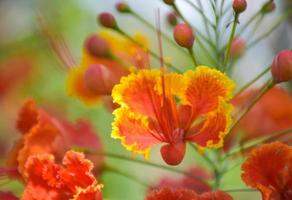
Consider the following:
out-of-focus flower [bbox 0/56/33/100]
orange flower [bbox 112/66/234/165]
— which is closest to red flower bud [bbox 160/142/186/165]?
orange flower [bbox 112/66/234/165]

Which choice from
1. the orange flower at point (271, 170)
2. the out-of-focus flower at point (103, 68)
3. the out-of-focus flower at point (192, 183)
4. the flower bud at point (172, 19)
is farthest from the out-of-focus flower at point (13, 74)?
the orange flower at point (271, 170)

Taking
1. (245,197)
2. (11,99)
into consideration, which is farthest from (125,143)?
(11,99)

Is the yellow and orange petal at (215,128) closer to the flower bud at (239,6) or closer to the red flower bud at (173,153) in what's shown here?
the red flower bud at (173,153)

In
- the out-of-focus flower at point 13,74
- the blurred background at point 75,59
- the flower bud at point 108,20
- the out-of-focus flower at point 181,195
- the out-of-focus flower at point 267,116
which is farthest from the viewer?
the out-of-focus flower at point 13,74

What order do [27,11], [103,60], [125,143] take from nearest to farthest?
[125,143], [103,60], [27,11]

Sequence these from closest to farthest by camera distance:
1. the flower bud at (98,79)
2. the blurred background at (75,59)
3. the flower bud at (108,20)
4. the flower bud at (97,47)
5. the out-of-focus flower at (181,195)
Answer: the out-of-focus flower at (181,195) < the flower bud at (98,79) < the flower bud at (108,20) < the flower bud at (97,47) < the blurred background at (75,59)

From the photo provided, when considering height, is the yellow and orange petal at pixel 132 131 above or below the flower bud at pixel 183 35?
below

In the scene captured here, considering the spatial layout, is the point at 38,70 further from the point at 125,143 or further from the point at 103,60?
the point at 125,143
